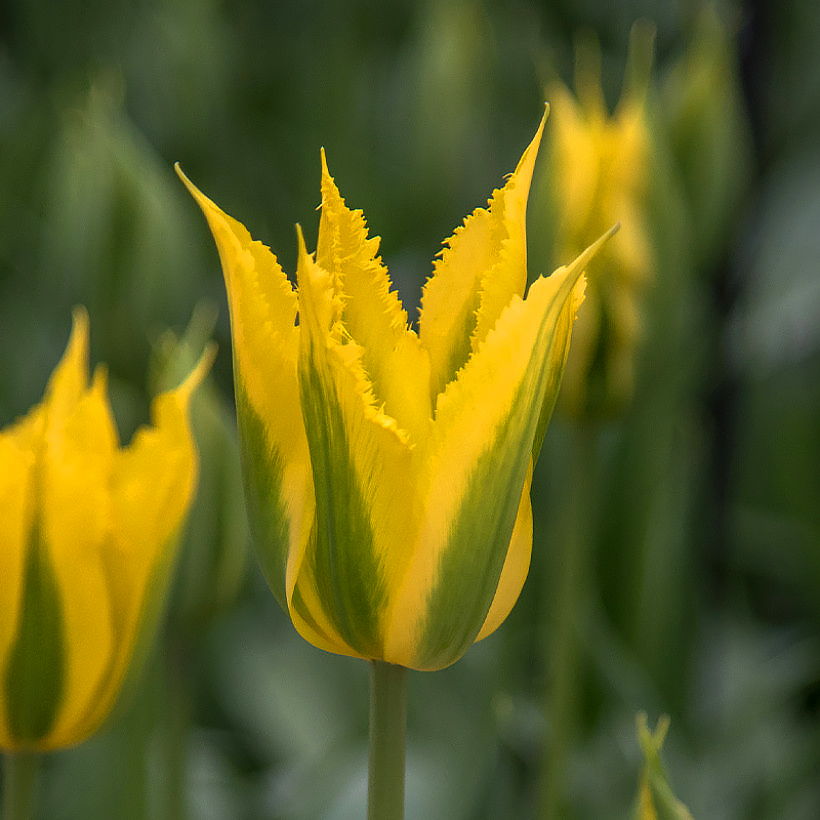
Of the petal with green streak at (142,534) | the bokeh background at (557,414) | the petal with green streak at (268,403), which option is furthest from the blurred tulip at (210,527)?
the petal with green streak at (268,403)

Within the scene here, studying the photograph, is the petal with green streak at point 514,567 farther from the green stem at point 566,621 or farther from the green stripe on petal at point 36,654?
the green stem at point 566,621

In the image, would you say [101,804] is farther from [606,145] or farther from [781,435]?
[781,435]

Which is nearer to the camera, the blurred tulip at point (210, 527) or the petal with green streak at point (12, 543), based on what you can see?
the petal with green streak at point (12, 543)

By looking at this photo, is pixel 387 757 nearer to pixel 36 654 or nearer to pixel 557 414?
pixel 36 654

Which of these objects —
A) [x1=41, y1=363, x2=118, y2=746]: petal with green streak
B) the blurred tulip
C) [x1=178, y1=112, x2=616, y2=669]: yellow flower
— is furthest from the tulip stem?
the blurred tulip

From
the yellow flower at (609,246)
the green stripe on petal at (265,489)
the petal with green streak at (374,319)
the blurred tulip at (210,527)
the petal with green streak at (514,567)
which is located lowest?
the petal with green streak at (514,567)

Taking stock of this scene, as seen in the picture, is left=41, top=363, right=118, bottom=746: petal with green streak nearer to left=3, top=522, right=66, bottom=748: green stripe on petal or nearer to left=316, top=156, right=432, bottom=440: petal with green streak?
left=3, top=522, right=66, bottom=748: green stripe on petal
